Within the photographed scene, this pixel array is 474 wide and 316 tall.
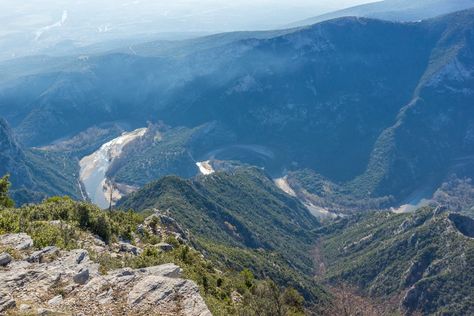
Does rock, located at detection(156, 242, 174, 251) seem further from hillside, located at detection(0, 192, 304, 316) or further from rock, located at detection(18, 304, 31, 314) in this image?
rock, located at detection(18, 304, 31, 314)

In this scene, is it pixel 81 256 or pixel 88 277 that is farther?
pixel 81 256

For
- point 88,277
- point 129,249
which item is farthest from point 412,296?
point 88,277

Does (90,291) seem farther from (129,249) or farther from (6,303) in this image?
(129,249)

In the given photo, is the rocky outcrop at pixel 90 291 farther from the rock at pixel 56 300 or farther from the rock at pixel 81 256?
the rock at pixel 81 256

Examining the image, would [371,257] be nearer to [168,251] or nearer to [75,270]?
[168,251]

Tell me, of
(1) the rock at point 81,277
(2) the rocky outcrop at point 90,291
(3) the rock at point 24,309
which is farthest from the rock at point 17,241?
(3) the rock at point 24,309

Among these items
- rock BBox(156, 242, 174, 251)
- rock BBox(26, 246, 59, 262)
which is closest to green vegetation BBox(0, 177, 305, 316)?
rock BBox(156, 242, 174, 251)
